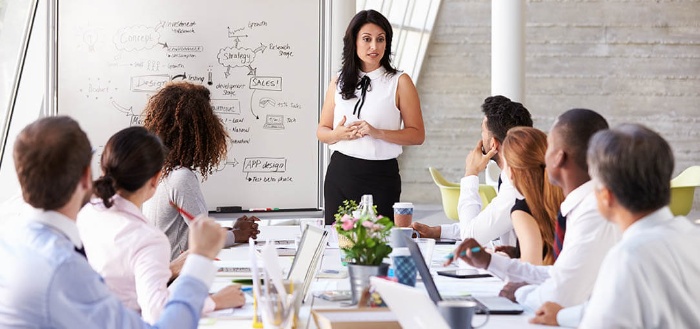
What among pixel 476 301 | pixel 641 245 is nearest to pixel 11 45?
pixel 476 301

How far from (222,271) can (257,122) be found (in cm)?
277

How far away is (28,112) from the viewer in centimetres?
604

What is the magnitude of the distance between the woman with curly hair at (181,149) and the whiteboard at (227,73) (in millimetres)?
1890

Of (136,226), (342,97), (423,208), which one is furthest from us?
(423,208)

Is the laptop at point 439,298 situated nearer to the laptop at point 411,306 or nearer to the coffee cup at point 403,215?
the laptop at point 411,306

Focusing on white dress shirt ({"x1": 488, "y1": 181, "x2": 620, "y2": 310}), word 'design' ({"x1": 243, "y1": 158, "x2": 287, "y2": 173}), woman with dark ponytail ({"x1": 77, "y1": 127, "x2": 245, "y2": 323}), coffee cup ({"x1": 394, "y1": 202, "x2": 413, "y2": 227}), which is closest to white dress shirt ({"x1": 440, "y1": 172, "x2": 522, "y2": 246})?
coffee cup ({"x1": 394, "y1": 202, "x2": 413, "y2": 227})

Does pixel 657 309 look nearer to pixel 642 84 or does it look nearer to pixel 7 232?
pixel 7 232

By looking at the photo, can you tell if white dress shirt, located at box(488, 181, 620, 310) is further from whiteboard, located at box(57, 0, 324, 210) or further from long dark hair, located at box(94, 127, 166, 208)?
whiteboard, located at box(57, 0, 324, 210)

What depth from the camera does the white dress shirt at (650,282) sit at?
Answer: 164 centimetres

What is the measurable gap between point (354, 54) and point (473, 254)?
2.22 metres

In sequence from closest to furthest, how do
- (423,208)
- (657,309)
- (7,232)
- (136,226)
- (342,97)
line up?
(657,309), (7,232), (136,226), (342,97), (423,208)

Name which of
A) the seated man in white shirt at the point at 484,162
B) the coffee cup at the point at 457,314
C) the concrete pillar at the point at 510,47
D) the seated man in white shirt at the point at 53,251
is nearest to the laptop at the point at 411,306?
the coffee cup at the point at 457,314

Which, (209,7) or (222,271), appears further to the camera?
(209,7)

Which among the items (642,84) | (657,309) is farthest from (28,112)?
(642,84)
